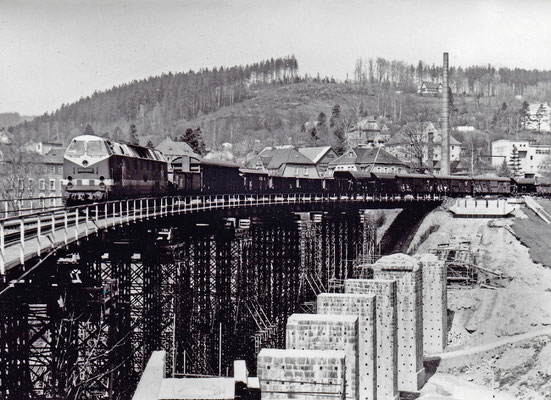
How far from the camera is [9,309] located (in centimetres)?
1490

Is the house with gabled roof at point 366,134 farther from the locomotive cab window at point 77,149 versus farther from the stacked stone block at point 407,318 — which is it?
the locomotive cab window at point 77,149

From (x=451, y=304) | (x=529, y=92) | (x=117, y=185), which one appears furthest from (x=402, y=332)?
(x=529, y=92)

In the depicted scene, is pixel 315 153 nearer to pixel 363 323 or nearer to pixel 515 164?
pixel 515 164

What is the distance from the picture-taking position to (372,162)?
91562 millimetres

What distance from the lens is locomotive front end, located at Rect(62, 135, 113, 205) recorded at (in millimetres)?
27125

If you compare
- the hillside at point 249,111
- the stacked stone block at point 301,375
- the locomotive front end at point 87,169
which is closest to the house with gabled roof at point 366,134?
the hillside at point 249,111

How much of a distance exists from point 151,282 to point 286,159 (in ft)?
219

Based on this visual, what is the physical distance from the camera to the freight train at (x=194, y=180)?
89.8 ft

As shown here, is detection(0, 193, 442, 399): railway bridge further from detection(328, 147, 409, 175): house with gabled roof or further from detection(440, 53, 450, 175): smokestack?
detection(328, 147, 409, 175): house with gabled roof

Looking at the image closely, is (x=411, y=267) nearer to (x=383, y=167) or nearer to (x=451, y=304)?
(x=451, y=304)

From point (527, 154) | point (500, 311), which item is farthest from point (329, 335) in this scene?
point (527, 154)

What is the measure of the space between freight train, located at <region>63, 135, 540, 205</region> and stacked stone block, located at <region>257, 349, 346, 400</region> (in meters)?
16.1

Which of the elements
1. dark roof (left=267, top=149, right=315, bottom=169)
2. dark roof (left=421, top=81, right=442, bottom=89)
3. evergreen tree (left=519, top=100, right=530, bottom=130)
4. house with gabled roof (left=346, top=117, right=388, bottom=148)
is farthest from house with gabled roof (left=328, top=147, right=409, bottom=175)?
dark roof (left=421, top=81, right=442, bottom=89)

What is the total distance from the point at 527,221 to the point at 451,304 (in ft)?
59.7
